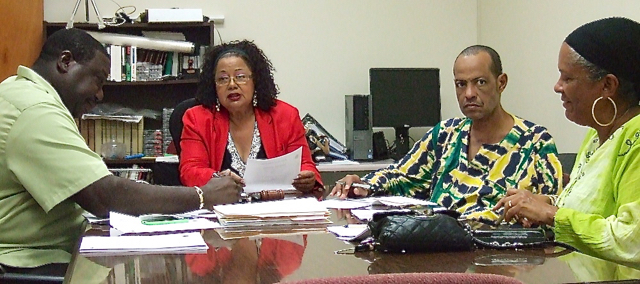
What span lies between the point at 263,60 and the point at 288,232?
1.55 meters

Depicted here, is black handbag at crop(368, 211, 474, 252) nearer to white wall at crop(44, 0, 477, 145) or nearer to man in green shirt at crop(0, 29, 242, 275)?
man in green shirt at crop(0, 29, 242, 275)

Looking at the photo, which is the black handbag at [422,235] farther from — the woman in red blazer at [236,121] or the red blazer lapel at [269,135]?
the red blazer lapel at [269,135]

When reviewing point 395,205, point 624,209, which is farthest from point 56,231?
point 624,209

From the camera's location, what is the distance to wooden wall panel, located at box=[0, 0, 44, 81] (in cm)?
372

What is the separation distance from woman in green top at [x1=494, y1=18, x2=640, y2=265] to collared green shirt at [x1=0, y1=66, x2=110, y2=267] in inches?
43.1

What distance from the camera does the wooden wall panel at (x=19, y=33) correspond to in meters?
3.72

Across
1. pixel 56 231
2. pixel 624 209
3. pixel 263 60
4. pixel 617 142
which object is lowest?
pixel 56 231

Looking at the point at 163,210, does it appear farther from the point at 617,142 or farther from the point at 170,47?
the point at 170,47

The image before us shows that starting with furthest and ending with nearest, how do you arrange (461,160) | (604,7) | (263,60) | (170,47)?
(170,47) → (604,7) → (263,60) → (461,160)

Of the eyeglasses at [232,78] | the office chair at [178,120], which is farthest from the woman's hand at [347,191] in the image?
the office chair at [178,120]

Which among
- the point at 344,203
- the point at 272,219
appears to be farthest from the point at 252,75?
the point at 272,219

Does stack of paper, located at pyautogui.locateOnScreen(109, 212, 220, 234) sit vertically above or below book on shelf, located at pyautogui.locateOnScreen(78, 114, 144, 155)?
below

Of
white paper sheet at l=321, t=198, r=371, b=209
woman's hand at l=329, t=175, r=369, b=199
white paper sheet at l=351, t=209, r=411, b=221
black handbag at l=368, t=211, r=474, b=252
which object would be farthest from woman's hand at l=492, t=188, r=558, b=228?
woman's hand at l=329, t=175, r=369, b=199

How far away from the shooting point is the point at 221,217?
1746mm
